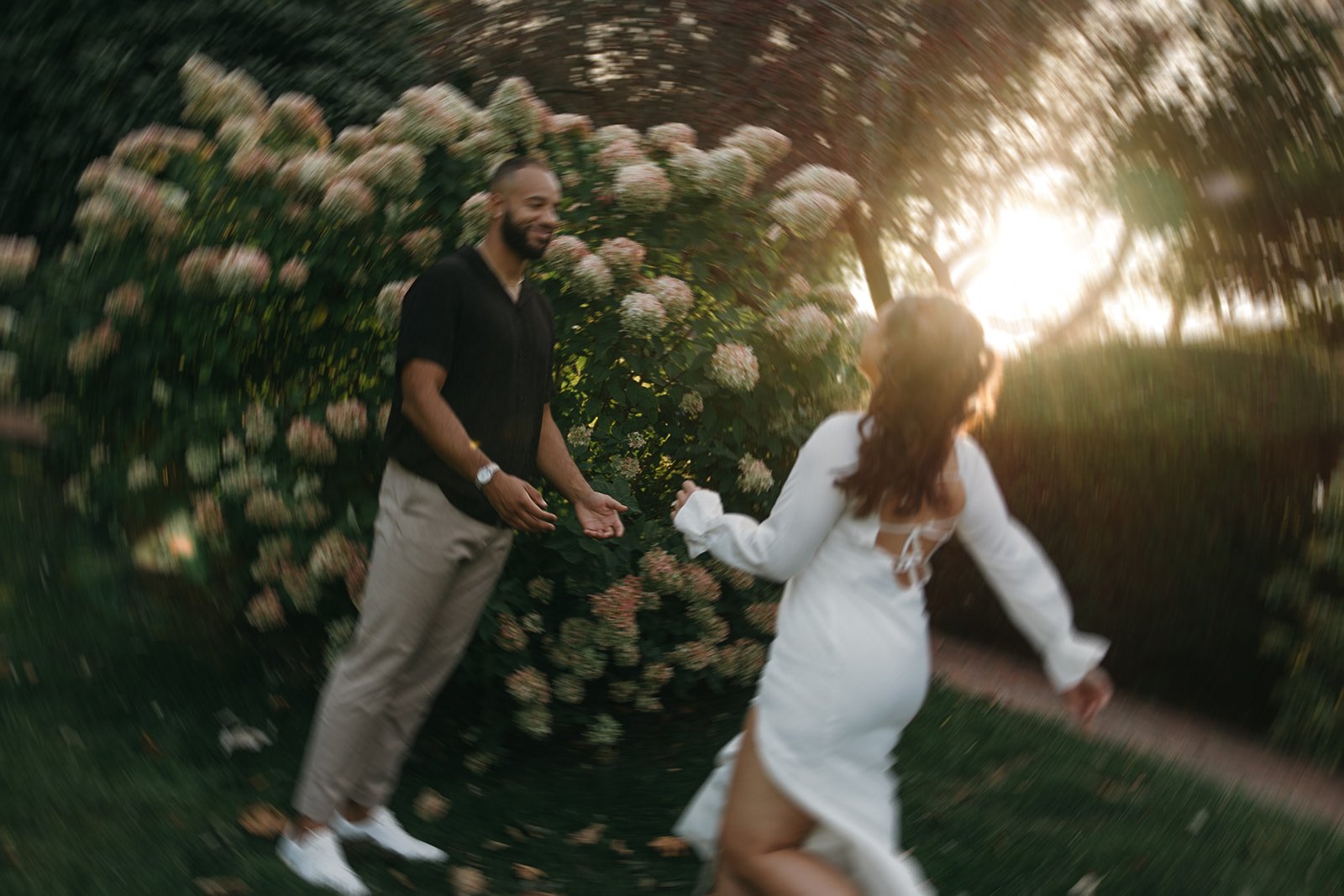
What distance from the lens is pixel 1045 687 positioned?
5781 mm

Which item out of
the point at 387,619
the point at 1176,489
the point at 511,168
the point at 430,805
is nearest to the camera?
the point at 387,619

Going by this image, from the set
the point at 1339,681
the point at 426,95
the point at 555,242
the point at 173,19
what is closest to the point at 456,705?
the point at 555,242

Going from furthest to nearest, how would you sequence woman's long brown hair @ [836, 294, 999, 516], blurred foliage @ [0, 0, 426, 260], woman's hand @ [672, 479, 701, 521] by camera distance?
blurred foliage @ [0, 0, 426, 260] < woman's hand @ [672, 479, 701, 521] < woman's long brown hair @ [836, 294, 999, 516]

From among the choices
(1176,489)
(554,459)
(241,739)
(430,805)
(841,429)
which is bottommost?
(430,805)

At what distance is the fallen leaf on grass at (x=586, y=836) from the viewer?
3.88 metres

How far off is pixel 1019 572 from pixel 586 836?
2048 mm

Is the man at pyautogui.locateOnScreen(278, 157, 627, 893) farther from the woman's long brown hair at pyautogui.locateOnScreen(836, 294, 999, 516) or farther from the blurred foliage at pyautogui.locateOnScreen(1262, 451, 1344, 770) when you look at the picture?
the blurred foliage at pyautogui.locateOnScreen(1262, 451, 1344, 770)

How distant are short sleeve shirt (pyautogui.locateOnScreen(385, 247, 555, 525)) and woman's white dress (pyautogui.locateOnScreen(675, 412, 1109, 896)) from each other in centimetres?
93

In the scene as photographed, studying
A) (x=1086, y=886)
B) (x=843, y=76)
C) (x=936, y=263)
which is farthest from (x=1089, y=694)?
(x=843, y=76)

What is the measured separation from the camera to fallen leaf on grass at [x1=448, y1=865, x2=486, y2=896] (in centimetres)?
335

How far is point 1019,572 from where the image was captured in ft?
8.28

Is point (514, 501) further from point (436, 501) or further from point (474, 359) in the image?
point (474, 359)

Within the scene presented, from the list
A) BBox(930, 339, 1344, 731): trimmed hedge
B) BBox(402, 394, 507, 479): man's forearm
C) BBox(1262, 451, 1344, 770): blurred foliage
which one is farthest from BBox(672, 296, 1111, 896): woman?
BBox(930, 339, 1344, 731): trimmed hedge

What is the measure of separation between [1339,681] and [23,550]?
559 cm
